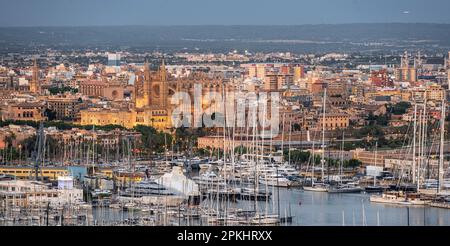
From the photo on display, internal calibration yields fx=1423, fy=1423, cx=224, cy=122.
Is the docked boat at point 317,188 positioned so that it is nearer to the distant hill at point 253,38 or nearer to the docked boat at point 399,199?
the docked boat at point 399,199

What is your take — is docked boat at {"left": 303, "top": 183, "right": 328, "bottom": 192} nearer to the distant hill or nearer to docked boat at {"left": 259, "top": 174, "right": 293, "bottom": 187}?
docked boat at {"left": 259, "top": 174, "right": 293, "bottom": 187}

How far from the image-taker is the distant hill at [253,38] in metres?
37.5

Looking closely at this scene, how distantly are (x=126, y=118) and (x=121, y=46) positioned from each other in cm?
2604

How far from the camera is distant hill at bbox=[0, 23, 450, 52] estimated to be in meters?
37.5

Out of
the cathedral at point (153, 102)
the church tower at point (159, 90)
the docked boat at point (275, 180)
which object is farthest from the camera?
the church tower at point (159, 90)

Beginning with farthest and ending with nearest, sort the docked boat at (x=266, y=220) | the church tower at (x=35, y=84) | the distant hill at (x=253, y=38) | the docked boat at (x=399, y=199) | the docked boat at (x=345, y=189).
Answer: the distant hill at (x=253, y=38)
the church tower at (x=35, y=84)
the docked boat at (x=345, y=189)
the docked boat at (x=399, y=199)
the docked boat at (x=266, y=220)

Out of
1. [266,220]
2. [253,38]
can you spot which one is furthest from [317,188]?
[253,38]

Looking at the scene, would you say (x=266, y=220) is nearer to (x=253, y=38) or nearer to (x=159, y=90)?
(x=159, y=90)

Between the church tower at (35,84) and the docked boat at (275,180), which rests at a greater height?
the docked boat at (275,180)

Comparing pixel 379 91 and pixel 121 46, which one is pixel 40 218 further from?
pixel 121 46

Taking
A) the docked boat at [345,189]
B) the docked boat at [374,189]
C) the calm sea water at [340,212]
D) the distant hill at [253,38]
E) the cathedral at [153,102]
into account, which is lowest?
the distant hill at [253,38]

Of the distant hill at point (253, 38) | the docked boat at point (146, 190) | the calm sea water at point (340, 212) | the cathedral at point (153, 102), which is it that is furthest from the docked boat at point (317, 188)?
the distant hill at point (253, 38)

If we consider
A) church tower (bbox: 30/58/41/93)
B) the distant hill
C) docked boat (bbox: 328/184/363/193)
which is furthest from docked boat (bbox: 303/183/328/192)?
the distant hill
